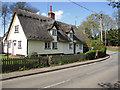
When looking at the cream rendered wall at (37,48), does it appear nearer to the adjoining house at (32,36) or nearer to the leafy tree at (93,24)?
the adjoining house at (32,36)

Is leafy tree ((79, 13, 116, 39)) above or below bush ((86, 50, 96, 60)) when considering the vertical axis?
above

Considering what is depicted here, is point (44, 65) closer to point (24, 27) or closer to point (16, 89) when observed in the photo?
point (16, 89)

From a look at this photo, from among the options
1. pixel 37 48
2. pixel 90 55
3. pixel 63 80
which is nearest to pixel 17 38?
pixel 37 48

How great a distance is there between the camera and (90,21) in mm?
54188

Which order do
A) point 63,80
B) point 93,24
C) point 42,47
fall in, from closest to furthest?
1. point 63,80
2. point 42,47
3. point 93,24

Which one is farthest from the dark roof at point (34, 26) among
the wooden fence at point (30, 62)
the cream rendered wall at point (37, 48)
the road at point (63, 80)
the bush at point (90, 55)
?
the road at point (63, 80)

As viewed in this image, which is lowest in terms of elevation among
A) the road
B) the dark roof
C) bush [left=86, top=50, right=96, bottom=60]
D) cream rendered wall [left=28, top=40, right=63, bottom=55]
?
the road

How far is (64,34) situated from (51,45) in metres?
5.61

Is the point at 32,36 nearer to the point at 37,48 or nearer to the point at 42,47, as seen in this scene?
the point at 37,48

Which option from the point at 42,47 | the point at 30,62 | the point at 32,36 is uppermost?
the point at 32,36

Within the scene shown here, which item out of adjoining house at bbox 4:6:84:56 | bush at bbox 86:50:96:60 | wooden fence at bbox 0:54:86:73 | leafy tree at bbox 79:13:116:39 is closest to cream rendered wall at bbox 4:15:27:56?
adjoining house at bbox 4:6:84:56

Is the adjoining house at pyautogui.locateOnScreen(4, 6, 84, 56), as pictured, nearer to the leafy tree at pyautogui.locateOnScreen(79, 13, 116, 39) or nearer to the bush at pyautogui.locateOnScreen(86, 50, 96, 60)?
the bush at pyautogui.locateOnScreen(86, 50, 96, 60)

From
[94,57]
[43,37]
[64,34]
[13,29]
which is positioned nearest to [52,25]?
[43,37]

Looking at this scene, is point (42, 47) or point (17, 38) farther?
point (42, 47)
